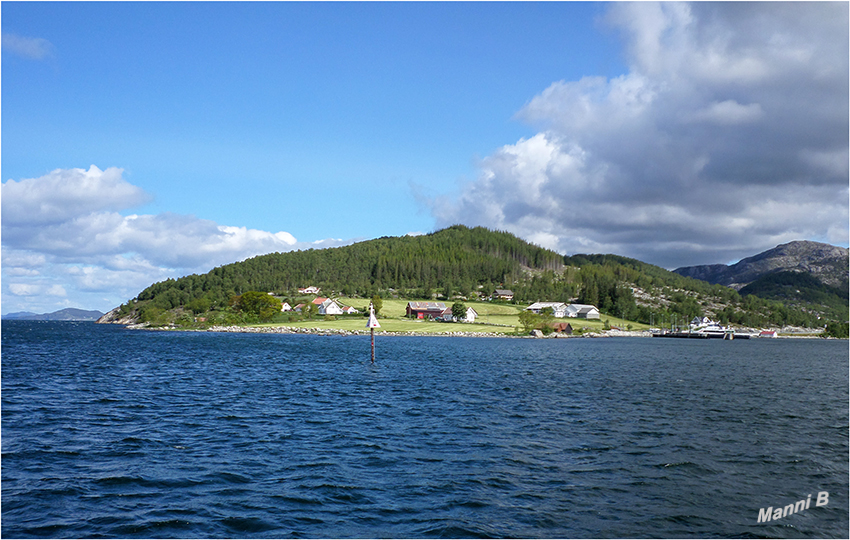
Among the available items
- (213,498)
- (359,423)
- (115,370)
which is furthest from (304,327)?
(213,498)

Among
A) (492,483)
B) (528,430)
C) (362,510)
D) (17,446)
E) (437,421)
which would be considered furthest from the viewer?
(437,421)

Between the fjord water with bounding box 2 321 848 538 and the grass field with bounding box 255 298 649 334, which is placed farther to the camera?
the grass field with bounding box 255 298 649 334

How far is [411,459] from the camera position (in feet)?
71.6

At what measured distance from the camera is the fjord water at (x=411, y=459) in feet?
51.8

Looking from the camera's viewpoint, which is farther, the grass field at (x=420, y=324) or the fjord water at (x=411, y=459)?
the grass field at (x=420, y=324)

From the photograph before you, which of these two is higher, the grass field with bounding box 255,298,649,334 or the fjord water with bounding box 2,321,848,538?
the grass field with bounding box 255,298,649,334

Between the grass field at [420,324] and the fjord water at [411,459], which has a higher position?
the grass field at [420,324]

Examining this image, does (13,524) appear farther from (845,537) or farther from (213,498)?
(845,537)

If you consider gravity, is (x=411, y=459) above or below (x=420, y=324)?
below

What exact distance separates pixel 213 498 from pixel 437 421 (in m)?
14.5

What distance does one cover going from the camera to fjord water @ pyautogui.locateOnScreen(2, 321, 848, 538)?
51.8 ft

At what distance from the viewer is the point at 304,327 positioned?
492 feet

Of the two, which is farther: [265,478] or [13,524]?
[265,478]

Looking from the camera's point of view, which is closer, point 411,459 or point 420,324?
point 411,459
